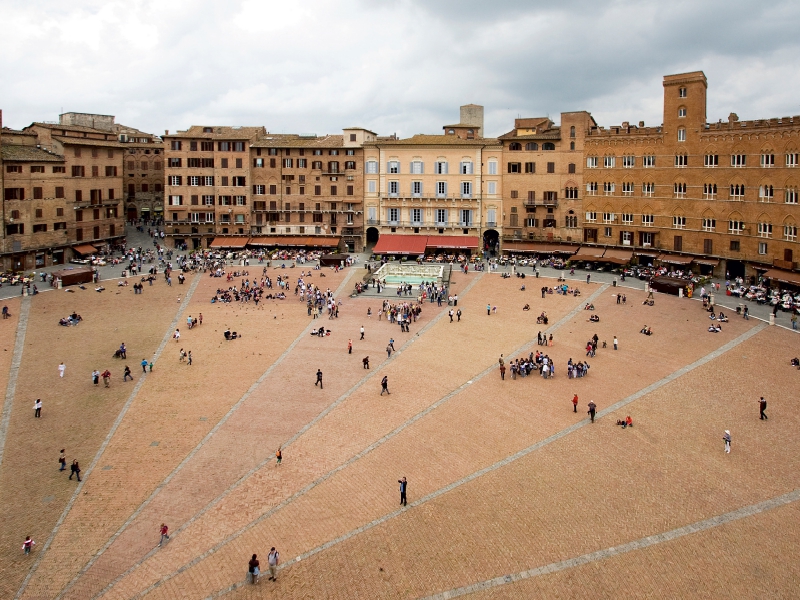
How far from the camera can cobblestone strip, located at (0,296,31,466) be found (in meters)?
33.3

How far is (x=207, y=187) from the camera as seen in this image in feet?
270

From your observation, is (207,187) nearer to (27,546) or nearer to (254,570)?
(27,546)

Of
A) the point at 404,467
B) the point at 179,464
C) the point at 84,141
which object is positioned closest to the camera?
the point at 404,467

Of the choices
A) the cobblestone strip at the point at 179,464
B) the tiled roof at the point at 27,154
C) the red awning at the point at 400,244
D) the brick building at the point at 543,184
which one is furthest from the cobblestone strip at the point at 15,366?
the brick building at the point at 543,184

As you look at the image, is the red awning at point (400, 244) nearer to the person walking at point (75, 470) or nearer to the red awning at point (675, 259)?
the red awning at point (675, 259)

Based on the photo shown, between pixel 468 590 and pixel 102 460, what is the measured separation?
1773 centimetres

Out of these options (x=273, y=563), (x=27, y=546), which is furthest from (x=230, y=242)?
(x=273, y=563)

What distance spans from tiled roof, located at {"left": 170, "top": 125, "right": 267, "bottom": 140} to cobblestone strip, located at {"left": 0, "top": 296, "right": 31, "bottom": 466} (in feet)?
104

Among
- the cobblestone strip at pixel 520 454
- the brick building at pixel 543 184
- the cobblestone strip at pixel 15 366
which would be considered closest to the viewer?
the cobblestone strip at pixel 520 454

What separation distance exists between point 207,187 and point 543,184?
39.7 meters

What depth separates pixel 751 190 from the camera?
63.0 metres

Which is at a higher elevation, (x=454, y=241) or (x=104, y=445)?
(x=454, y=241)

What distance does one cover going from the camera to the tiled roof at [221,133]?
268 ft

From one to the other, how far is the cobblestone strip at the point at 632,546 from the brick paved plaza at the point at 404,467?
0.26 feet
